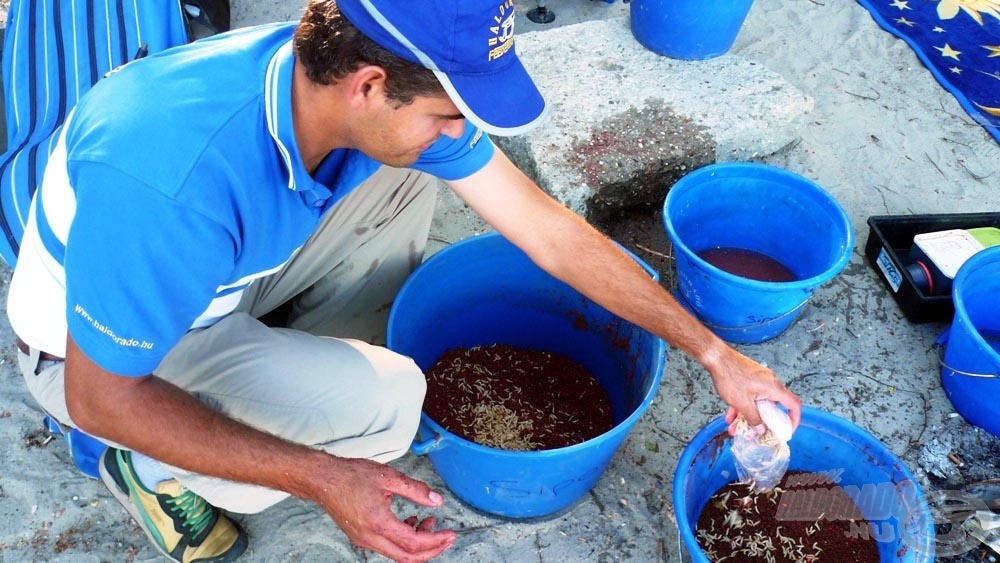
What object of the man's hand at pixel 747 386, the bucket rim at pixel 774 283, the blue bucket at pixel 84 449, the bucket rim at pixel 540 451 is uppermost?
the man's hand at pixel 747 386

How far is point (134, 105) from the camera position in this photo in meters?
1.31

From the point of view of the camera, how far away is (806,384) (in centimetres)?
243

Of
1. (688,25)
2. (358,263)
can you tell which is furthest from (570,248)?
(688,25)

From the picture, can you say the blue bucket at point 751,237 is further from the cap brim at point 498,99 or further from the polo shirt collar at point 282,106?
the polo shirt collar at point 282,106

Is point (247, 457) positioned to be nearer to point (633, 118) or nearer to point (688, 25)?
point (633, 118)

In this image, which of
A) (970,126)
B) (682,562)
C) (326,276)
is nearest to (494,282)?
(326,276)

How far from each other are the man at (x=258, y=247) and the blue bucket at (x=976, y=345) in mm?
809

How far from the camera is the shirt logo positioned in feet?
4.14

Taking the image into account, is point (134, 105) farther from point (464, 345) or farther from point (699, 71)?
point (699, 71)

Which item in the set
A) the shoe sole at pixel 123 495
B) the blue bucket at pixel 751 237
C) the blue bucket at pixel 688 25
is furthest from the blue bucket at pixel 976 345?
the shoe sole at pixel 123 495

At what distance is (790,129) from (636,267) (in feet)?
4.36

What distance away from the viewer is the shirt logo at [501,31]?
1261 millimetres

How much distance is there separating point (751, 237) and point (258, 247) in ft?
5.70

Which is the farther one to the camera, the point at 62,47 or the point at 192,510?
the point at 62,47
